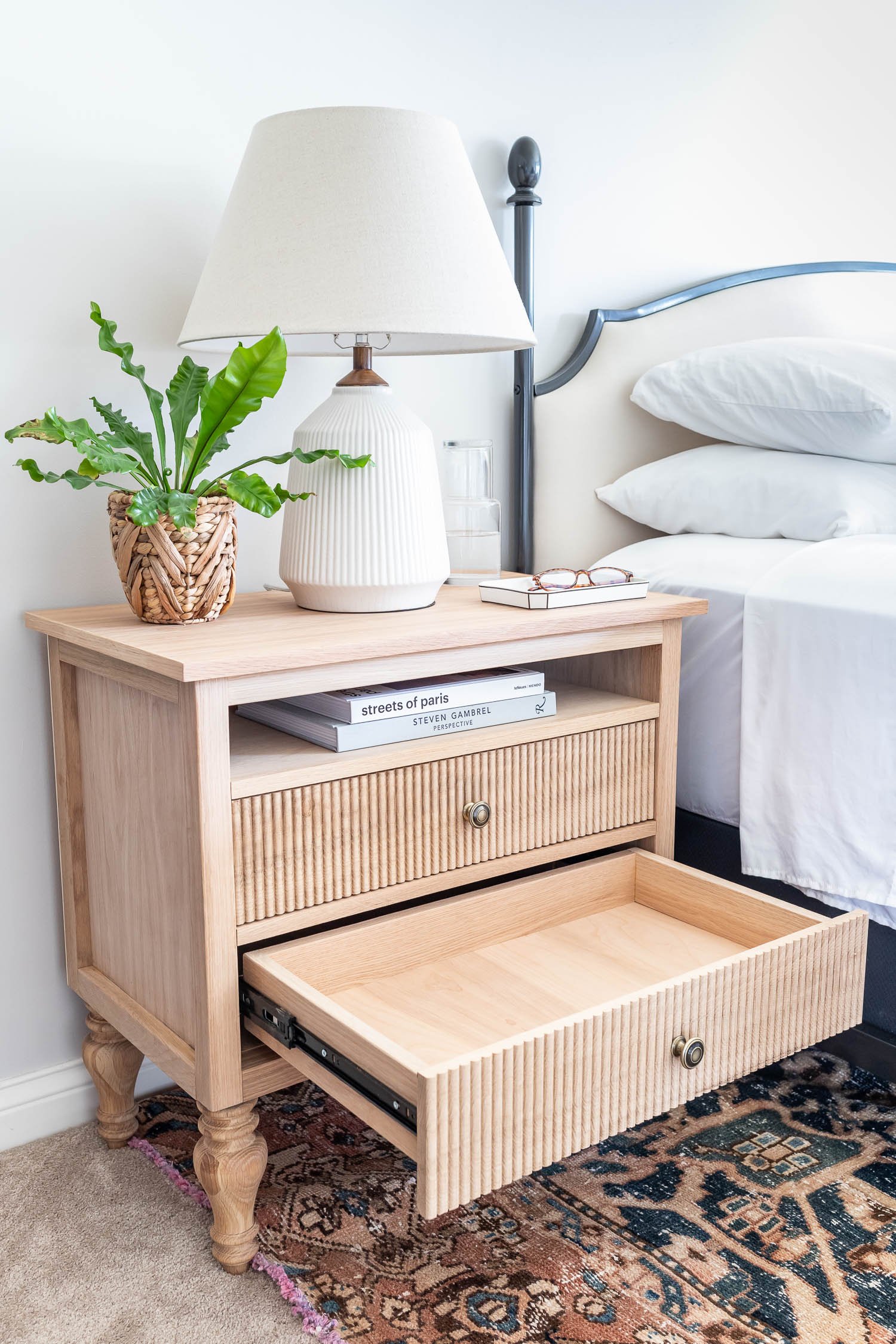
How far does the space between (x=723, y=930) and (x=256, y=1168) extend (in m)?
0.53

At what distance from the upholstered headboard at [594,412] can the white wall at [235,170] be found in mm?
44

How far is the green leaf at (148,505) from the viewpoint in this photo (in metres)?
1.00

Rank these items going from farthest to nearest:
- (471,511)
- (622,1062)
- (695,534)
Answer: (695,534), (471,511), (622,1062)

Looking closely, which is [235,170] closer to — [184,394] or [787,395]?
[184,394]

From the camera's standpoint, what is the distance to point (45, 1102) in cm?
131

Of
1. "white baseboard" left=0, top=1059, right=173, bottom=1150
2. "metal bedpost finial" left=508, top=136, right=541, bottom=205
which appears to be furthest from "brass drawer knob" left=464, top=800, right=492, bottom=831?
"metal bedpost finial" left=508, top=136, right=541, bottom=205

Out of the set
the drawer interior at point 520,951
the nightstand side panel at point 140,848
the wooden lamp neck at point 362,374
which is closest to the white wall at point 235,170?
the nightstand side panel at point 140,848

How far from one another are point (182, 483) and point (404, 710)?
32 centimetres

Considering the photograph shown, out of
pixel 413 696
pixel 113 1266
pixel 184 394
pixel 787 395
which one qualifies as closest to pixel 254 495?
pixel 184 394

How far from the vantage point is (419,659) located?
1080mm

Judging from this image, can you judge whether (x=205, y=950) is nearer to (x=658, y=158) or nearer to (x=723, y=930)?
(x=723, y=930)

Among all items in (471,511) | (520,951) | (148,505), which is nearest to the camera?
(148,505)

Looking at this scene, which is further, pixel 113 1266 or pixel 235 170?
pixel 235 170

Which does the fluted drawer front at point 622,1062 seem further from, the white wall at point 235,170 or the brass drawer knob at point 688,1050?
the white wall at point 235,170
